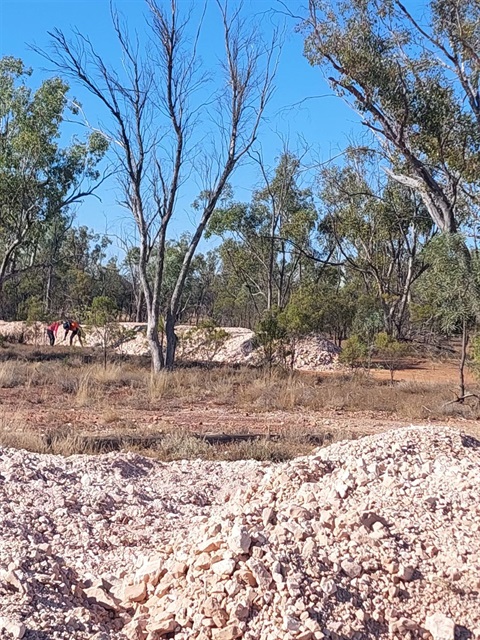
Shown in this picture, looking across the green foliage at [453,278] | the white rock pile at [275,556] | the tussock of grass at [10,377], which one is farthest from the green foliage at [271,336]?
the white rock pile at [275,556]

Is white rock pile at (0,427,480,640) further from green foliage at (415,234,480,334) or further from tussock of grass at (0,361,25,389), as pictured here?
tussock of grass at (0,361,25,389)

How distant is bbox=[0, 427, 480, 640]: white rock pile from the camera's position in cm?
342

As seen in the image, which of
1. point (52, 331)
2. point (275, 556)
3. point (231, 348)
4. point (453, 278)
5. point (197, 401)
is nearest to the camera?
point (275, 556)

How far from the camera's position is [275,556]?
148 inches

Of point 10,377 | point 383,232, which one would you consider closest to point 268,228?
point 383,232

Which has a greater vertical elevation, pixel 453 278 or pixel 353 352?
pixel 453 278

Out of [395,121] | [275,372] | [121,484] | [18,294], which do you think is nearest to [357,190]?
[275,372]

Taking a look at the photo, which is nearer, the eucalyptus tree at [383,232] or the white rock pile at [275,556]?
the white rock pile at [275,556]

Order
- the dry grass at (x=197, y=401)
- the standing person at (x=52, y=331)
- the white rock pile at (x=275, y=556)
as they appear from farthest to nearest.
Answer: the standing person at (x=52, y=331), the dry grass at (x=197, y=401), the white rock pile at (x=275, y=556)

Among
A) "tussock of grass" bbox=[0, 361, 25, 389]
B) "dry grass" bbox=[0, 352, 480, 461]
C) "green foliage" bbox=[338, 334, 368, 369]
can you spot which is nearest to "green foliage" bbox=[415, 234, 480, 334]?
"dry grass" bbox=[0, 352, 480, 461]

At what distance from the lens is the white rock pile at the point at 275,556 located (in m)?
3.42

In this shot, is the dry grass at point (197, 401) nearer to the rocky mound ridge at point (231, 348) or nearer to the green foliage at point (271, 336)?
the green foliage at point (271, 336)

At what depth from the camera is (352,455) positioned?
5.54m

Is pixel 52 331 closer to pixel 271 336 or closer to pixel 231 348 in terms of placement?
pixel 231 348
